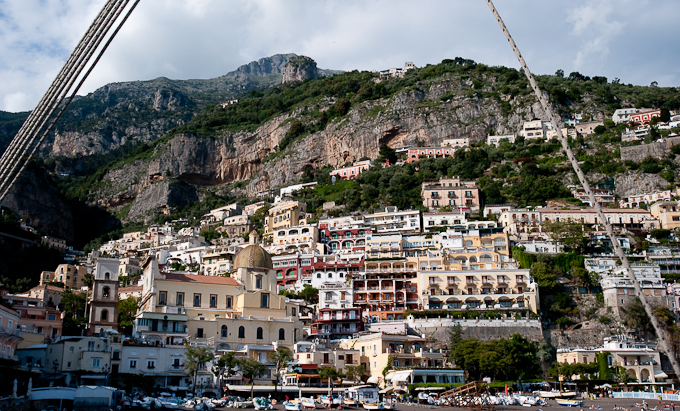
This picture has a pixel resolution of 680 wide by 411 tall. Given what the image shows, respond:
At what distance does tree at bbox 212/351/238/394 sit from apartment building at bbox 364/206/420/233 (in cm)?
4798

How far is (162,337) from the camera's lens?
2260 inches

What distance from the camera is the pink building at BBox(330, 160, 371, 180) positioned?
437ft

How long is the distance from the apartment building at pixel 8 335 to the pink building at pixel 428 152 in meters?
91.1

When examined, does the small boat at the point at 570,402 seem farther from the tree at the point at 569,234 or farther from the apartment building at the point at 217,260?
the apartment building at the point at 217,260

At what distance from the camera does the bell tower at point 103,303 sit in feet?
195

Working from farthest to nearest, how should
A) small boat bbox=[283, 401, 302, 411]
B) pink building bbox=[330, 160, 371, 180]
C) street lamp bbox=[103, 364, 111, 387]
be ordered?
pink building bbox=[330, 160, 371, 180]
street lamp bbox=[103, 364, 111, 387]
small boat bbox=[283, 401, 302, 411]

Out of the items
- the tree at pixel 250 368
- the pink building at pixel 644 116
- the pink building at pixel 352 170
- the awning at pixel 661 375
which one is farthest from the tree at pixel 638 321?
the pink building at pixel 644 116

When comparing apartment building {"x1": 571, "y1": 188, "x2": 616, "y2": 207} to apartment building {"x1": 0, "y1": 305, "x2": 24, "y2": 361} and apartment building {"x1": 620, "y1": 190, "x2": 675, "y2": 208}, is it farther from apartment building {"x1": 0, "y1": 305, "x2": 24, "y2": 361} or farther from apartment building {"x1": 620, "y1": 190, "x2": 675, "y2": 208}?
apartment building {"x1": 0, "y1": 305, "x2": 24, "y2": 361}

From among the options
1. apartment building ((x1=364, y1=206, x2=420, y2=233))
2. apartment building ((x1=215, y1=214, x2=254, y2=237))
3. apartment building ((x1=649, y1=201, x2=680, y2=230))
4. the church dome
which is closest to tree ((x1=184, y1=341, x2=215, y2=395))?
the church dome

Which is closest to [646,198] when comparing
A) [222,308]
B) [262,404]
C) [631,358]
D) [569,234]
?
[569,234]

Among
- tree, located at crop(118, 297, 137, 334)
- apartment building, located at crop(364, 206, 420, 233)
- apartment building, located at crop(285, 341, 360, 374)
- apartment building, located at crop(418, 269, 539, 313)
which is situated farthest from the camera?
apartment building, located at crop(364, 206, 420, 233)

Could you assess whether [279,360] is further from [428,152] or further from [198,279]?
[428,152]

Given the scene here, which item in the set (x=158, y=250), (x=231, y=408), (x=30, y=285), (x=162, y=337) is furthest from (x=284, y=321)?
(x=158, y=250)

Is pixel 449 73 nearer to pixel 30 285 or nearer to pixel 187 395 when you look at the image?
pixel 30 285
